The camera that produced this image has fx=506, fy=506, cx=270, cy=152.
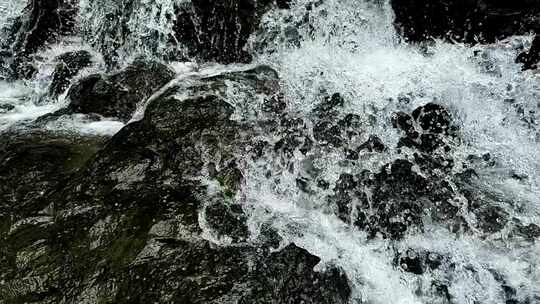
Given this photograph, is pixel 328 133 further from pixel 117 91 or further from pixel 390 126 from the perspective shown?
pixel 117 91

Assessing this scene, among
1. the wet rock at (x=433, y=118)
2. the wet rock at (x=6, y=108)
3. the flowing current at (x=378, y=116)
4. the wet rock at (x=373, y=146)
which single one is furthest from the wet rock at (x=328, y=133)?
the wet rock at (x=6, y=108)

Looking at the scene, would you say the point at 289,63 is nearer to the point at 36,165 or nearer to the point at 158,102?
the point at 158,102

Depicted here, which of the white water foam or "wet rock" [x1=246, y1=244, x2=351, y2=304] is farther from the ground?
the white water foam

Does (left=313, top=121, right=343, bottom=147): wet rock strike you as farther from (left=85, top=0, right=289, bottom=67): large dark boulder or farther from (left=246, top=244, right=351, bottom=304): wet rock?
(left=85, top=0, right=289, bottom=67): large dark boulder

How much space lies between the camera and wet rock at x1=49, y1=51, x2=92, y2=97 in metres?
7.44

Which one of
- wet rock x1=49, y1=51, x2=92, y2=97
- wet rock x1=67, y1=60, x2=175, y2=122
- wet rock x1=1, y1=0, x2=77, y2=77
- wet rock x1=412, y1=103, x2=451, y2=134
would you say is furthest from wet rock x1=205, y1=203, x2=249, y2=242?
wet rock x1=1, y1=0, x2=77, y2=77

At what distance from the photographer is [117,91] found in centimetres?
669

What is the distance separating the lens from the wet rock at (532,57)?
621cm

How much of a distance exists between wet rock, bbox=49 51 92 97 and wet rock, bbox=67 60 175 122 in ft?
1.39

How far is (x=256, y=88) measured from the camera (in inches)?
264

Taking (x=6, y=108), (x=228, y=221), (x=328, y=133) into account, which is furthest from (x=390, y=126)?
(x=6, y=108)

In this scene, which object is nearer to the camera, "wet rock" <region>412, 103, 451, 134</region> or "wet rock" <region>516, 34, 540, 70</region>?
"wet rock" <region>412, 103, 451, 134</region>

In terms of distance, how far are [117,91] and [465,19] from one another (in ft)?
15.4

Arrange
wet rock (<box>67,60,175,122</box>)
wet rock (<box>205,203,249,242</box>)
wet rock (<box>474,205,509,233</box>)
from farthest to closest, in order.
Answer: wet rock (<box>67,60,175,122</box>) < wet rock (<box>474,205,509,233</box>) < wet rock (<box>205,203,249,242</box>)
